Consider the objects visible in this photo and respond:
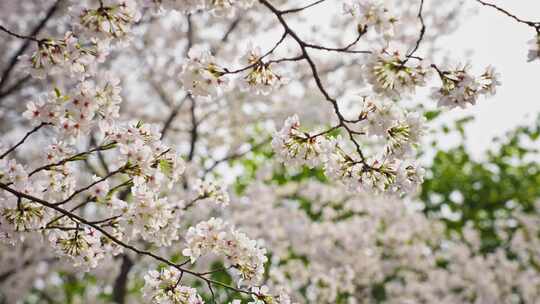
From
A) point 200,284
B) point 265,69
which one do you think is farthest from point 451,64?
point 200,284

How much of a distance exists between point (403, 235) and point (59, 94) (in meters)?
8.07

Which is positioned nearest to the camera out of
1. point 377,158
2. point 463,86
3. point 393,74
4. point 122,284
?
point 393,74

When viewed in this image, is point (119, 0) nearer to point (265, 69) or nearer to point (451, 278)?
point (265, 69)

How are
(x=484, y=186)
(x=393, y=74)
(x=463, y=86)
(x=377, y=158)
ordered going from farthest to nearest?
1. (x=484, y=186)
2. (x=377, y=158)
3. (x=463, y=86)
4. (x=393, y=74)

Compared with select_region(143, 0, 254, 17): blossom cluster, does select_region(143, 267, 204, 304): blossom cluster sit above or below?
below

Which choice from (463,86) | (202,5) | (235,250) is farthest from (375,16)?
(235,250)

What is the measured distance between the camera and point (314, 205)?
10.1 m

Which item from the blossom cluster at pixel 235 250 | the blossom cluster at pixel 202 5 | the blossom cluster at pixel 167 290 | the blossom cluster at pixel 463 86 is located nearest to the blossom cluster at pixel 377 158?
the blossom cluster at pixel 463 86

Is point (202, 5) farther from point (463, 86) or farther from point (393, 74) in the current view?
point (463, 86)

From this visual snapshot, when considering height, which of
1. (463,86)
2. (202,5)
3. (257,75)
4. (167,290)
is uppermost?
(202,5)

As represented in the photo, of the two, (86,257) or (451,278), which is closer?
(86,257)

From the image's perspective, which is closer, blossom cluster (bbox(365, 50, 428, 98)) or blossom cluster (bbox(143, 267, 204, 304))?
blossom cluster (bbox(365, 50, 428, 98))

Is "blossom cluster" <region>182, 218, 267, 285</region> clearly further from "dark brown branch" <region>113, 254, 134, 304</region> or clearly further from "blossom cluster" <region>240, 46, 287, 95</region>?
"dark brown branch" <region>113, 254, 134, 304</region>

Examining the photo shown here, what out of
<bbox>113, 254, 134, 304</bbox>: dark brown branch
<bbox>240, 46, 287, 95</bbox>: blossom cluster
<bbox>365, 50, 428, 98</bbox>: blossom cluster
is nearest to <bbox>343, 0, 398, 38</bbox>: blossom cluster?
<bbox>365, 50, 428, 98</bbox>: blossom cluster
